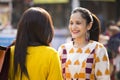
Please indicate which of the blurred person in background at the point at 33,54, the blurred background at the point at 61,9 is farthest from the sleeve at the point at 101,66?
the blurred background at the point at 61,9

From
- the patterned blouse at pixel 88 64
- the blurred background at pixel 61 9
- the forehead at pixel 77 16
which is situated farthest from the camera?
the blurred background at pixel 61 9

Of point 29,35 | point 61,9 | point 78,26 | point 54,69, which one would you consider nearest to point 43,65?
point 54,69

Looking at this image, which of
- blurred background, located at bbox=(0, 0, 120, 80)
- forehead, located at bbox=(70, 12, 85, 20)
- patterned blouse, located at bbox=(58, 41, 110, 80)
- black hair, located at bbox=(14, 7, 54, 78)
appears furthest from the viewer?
blurred background, located at bbox=(0, 0, 120, 80)

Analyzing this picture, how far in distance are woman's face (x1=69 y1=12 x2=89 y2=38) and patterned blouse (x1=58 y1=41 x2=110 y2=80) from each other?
152 mm

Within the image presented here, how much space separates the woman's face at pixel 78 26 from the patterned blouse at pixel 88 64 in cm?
15

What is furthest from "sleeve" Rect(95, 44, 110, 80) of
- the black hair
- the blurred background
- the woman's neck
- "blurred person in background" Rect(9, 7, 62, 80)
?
the blurred background

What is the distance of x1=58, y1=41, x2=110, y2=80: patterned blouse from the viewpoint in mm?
4727

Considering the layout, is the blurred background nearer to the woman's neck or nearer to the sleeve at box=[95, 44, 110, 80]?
the woman's neck

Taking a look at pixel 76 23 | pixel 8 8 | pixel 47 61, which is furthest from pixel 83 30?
pixel 8 8

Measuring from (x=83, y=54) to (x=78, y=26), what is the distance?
297 millimetres

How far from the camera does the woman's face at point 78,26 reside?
4.82m

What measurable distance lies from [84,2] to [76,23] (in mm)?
11567

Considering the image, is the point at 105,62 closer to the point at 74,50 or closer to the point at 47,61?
the point at 74,50

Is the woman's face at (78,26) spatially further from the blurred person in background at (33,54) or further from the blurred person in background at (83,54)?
the blurred person in background at (33,54)
